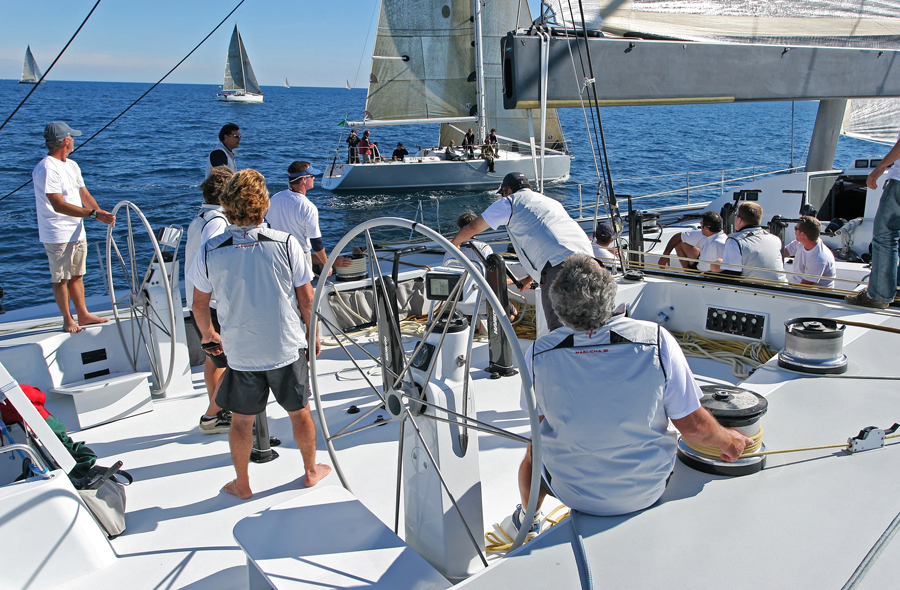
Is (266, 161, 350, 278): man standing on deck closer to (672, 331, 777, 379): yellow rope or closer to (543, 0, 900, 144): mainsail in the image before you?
(543, 0, 900, 144): mainsail

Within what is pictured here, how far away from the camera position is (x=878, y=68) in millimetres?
4785

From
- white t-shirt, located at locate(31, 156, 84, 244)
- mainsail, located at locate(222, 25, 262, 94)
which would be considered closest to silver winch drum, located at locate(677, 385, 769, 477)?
white t-shirt, located at locate(31, 156, 84, 244)

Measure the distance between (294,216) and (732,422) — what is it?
327 cm

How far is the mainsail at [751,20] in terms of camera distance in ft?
14.8

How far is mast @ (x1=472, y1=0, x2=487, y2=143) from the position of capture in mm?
22828

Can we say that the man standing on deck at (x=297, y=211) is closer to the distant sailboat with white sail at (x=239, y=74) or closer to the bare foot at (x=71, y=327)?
the bare foot at (x=71, y=327)

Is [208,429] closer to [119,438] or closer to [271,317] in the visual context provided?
[119,438]

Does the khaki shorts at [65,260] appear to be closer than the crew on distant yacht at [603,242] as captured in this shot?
Yes

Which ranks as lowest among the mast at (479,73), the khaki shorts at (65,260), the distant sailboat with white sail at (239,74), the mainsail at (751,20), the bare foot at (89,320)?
the bare foot at (89,320)

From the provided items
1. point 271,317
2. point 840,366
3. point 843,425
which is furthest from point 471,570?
point 840,366

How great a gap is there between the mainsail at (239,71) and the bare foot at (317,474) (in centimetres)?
7270

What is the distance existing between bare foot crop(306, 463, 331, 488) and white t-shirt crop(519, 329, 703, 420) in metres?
1.69

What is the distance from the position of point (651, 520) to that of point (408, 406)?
831mm

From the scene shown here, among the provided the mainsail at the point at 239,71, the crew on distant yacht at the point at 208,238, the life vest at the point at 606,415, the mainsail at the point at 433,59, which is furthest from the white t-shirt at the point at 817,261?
the mainsail at the point at 239,71
